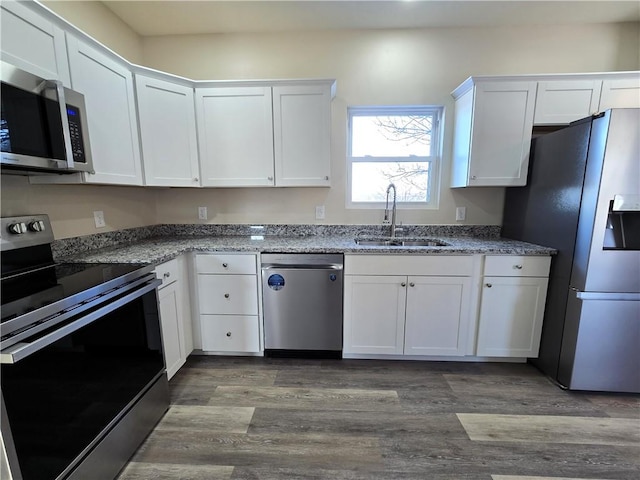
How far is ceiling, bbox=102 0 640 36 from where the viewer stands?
2080 millimetres

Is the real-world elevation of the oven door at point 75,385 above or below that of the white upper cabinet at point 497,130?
below

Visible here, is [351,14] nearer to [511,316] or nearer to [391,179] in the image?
[391,179]

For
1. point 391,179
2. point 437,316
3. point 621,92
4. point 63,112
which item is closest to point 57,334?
point 63,112

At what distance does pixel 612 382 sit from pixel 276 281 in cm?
234

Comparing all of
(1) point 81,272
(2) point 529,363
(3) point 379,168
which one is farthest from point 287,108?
(2) point 529,363

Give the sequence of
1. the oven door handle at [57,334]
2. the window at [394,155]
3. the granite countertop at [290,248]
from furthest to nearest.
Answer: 1. the window at [394,155]
2. the granite countertop at [290,248]
3. the oven door handle at [57,334]

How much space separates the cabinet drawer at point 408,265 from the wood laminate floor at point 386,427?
29.6 inches

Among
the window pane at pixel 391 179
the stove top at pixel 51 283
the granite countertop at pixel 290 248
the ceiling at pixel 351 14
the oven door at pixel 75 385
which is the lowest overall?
the oven door at pixel 75 385

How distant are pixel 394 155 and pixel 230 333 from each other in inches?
83.9

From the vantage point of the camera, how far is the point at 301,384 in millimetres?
1958

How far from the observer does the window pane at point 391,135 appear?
2590mm

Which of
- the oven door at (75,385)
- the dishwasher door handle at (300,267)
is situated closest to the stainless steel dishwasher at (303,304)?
the dishwasher door handle at (300,267)

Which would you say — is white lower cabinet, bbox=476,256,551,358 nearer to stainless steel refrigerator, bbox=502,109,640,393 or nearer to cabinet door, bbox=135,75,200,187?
stainless steel refrigerator, bbox=502,109,640,393

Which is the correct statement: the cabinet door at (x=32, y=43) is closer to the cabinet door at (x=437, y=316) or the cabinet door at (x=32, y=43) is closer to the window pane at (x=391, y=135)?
the window pane at (x=391, y=135)
